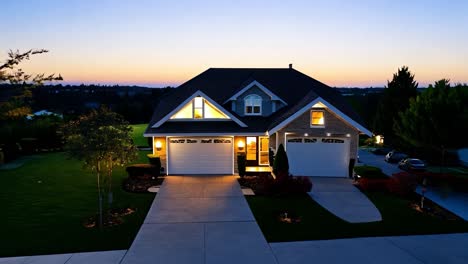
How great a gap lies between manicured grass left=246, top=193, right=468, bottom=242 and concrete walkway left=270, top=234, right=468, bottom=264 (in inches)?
21.0

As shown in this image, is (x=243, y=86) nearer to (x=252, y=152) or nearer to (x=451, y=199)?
(x=252, y=152)

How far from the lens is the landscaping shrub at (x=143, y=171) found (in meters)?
21.2

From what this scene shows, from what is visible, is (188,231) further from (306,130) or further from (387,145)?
(387,145)

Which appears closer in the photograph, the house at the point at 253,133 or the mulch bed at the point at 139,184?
the mulch bed at the point at 139,184

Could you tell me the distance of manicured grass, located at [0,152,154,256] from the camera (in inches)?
457

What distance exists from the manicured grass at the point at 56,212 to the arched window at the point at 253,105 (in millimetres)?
9385

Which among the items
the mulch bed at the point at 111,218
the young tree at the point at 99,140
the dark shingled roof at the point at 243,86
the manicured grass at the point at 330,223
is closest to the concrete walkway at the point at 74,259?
the young tree at the point at 99,140

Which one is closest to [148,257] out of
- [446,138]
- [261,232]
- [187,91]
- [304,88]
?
[261,232]

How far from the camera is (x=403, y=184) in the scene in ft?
59.2

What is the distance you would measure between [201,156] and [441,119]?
59.2 feet

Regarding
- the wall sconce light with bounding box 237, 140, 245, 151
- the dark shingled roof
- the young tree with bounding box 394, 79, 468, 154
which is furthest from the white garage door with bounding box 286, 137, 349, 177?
the young tree with bounding box 394, 79, 468, 154

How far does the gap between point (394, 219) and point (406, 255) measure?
3.69 m

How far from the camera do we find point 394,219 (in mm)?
14523

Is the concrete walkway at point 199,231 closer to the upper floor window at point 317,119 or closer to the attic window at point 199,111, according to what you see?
the attic window at point 199,111
